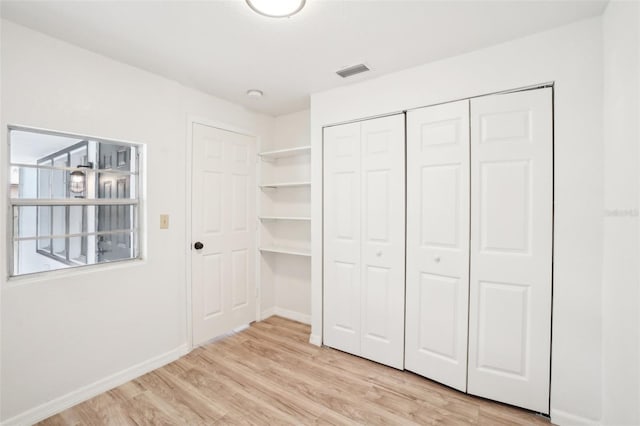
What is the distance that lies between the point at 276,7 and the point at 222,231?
2.13 m

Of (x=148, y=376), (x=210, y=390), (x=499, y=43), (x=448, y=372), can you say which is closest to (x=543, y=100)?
(x=499, y=43)

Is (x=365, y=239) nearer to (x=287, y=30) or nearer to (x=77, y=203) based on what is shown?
(x=287, y=30)

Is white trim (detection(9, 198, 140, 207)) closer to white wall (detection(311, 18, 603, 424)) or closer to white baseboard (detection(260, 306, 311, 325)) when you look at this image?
white baseboard (detection(260, 306, 311, 325))

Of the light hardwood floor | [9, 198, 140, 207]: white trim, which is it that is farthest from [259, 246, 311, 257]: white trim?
[9, 198, 140, 207]: white trim

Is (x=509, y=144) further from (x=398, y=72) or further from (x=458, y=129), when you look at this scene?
(x=398, y=72)

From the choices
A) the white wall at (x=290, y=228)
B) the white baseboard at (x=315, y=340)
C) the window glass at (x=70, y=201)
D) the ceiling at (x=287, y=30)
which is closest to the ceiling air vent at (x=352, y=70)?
the ceiling at (x=287, y=30)

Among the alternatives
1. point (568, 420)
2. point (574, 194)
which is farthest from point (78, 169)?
point (568, 420)

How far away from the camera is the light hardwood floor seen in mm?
1856

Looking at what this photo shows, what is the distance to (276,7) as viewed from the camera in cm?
155

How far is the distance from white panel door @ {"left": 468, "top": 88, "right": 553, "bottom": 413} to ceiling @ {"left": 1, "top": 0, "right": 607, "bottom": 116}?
0.47 metres

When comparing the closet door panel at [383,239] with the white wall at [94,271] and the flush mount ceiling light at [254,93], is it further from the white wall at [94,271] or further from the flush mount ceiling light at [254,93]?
the white wall at [94,271]

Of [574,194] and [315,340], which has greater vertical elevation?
[574,194]

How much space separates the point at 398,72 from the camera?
2.36 meters

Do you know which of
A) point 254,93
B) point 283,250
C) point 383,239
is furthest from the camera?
point 283,250
